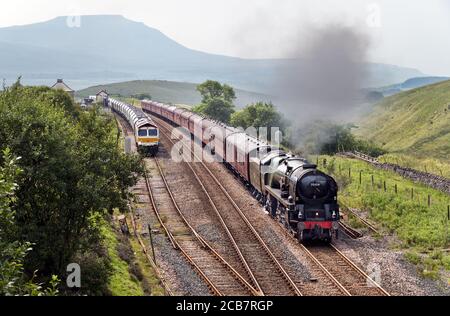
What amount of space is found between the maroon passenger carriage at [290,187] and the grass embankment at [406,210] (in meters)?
3.68

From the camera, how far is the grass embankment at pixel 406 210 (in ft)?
73.2

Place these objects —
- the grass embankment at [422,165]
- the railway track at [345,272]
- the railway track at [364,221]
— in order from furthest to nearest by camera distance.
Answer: the grass embankment at [422,165] → the railway track at [364,221] → the railway track at [345,272]

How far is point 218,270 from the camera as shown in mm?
20391

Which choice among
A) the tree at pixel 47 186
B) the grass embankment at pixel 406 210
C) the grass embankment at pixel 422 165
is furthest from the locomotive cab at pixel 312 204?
the grass embankment at pixel 422 165

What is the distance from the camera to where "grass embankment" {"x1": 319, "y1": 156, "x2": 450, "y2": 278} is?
73.2 feet

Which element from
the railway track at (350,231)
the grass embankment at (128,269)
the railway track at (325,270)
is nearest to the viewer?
the grass embankment at (128,269)

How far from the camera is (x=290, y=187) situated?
24.4 m

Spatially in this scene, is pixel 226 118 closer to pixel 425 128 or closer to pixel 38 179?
pixel 425 128

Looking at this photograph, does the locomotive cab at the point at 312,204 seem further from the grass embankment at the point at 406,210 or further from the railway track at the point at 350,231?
the grass embankment at the point at 406,210

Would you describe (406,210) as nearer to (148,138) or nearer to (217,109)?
(148,138)

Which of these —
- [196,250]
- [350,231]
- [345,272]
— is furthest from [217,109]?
[345,272]

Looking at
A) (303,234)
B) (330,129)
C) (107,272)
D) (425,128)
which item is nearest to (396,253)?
(303,234)

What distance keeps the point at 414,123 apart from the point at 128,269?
7546 centimetres

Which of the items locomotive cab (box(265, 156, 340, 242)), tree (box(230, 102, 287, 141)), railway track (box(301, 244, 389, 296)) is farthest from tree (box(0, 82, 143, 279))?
tree (box(230, 102, 287, 141))
